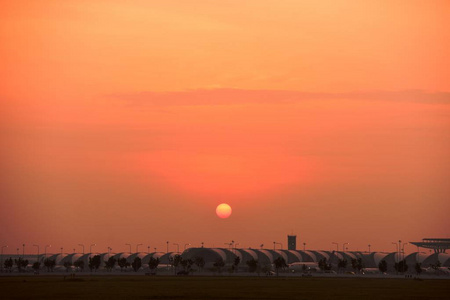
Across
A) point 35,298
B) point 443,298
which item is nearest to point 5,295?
point 35,298

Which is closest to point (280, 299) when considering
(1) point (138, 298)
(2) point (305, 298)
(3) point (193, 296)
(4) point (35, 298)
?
(2) point (305, 298)

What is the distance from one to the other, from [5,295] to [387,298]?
4749 centimetres

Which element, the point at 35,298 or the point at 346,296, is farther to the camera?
the point at 346,296

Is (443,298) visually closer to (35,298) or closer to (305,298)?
(305,298)

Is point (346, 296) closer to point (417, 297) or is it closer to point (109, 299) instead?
point (417, 297)

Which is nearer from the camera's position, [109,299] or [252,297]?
[109,299]

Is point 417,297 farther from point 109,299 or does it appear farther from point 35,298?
point 35,298

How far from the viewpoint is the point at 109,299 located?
3396 inches

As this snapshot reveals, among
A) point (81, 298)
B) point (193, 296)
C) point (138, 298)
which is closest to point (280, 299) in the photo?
point (193, 296)

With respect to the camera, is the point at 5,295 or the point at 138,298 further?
the point at 5,295

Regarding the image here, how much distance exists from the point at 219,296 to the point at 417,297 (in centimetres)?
2485

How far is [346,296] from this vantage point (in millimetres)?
95438

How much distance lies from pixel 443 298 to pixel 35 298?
48856 millimetres

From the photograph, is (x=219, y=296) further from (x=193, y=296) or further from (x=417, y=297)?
(x=417, y=297)
